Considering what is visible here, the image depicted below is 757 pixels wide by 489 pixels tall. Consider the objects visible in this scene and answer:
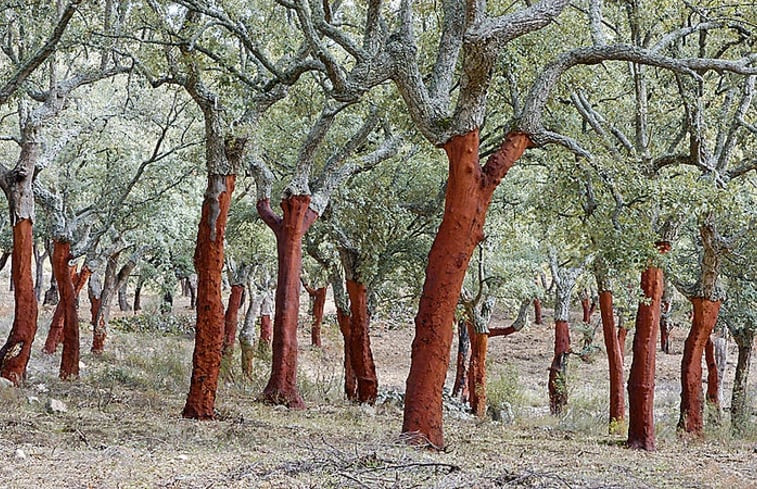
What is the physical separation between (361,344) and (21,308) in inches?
242

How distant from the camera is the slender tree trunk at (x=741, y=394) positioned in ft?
53.3

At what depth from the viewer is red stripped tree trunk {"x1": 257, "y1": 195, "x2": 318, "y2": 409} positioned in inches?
516

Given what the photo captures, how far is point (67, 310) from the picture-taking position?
15148mm

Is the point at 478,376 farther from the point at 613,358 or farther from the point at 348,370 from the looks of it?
the point at 613,358

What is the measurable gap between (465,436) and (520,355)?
2304 cm

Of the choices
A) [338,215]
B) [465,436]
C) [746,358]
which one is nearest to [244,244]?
[338,215]

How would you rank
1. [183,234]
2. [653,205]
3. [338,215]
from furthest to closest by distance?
1. [183,234]
2. [338,215]
3. [653,205]

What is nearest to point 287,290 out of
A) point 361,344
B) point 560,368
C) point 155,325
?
point 361,344

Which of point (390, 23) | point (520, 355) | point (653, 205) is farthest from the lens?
point (520, 355)

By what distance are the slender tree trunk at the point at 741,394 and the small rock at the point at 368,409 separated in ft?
23.1

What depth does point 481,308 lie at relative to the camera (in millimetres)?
19000

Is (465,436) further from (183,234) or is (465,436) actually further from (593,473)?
(183,234)

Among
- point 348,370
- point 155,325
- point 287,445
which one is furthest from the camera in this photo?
point 155,325

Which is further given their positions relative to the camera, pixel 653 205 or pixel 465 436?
pixel 465 436
